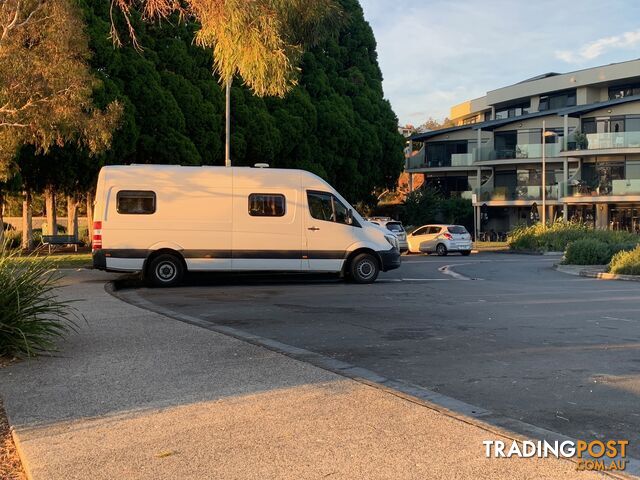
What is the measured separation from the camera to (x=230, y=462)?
14.3ft

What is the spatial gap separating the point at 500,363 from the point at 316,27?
4.29m

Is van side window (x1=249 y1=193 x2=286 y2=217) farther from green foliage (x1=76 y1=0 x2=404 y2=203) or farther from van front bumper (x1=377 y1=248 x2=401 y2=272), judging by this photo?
green foliage (x1=76 y1=0 x2=404 y2=203)

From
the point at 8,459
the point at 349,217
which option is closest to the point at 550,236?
the point at 349,217

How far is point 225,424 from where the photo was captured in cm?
512

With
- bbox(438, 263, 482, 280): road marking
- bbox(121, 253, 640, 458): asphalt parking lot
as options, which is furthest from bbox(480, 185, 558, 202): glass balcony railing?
bbox(121, 253, 640, 458): asphalt parking lot

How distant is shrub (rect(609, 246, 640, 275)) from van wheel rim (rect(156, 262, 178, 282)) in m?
12.8

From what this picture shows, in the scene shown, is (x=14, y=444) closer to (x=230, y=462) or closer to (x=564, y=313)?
(x=230, y=462)

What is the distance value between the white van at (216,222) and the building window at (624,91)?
4496 centimetres

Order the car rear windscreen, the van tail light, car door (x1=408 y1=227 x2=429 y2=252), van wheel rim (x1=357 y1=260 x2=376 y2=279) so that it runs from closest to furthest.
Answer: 1. the van tail light
2. van wheel rim (x1=357 y1=260 x2=376 y2=279)
3. the car rear windscreen
4. car door (x1=408 y1=227 x2=429 y2=252)

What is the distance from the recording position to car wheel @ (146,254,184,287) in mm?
16500

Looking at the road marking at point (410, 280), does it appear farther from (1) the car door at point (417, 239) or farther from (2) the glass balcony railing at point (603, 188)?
(2) the glass balcony railing at point (603, 188)

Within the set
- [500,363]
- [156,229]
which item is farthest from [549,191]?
[500,363]

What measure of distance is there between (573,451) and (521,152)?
4969 centimetres

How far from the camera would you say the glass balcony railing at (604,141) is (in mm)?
45406
